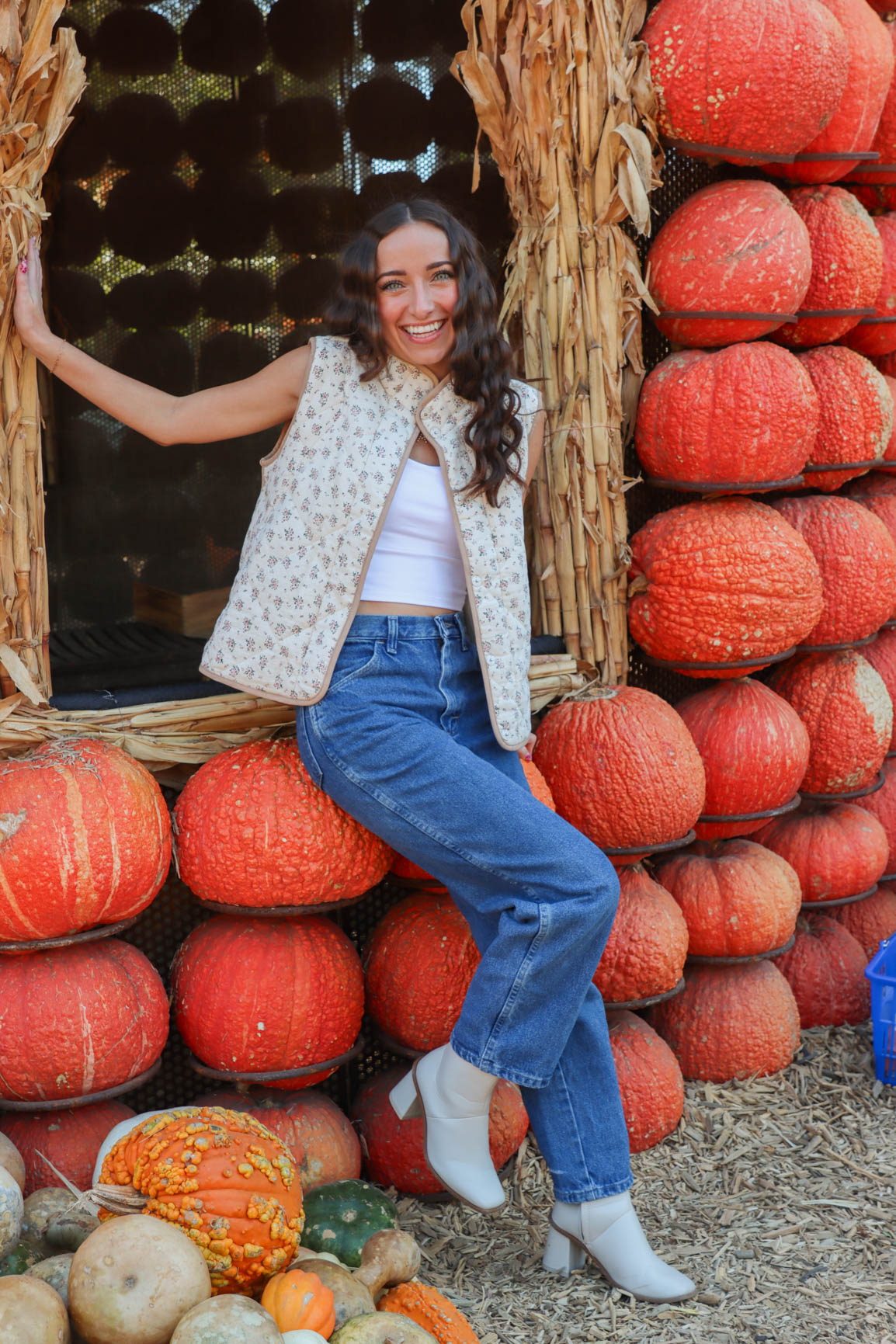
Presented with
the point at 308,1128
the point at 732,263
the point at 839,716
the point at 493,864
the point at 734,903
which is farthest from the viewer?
the point at 839,716

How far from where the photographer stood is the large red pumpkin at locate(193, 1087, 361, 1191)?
2.76 m

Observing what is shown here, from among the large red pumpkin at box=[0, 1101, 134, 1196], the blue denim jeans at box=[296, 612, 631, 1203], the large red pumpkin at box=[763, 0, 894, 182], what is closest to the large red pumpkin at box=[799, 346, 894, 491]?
the large red pumpkin at box=[763, 0, 894, 182]

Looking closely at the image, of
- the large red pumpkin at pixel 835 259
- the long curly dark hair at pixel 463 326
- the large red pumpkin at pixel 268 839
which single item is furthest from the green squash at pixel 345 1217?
the large red pumpkin at pixel 835 259

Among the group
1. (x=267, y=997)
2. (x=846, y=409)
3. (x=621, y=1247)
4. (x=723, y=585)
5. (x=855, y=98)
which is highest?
(x=855, y=98)

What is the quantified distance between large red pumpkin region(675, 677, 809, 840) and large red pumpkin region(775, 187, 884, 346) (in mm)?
1015

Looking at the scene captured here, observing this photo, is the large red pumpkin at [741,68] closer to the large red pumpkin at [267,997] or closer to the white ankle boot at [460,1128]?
the large red pumpkin at [267,997]

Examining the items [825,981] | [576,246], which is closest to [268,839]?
[576,246]

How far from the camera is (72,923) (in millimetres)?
2566

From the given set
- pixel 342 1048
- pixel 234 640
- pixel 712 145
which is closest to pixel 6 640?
pixel 234 640

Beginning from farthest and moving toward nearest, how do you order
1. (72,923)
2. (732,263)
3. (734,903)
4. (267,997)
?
(734,903) < (732,263) < (267,997) < (72,923)

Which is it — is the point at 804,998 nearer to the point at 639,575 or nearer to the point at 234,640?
the point at 639,575

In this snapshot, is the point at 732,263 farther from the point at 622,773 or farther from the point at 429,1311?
the point at 429,1311

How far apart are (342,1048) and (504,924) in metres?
0.58

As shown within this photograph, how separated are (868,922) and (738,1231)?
1.41 m
